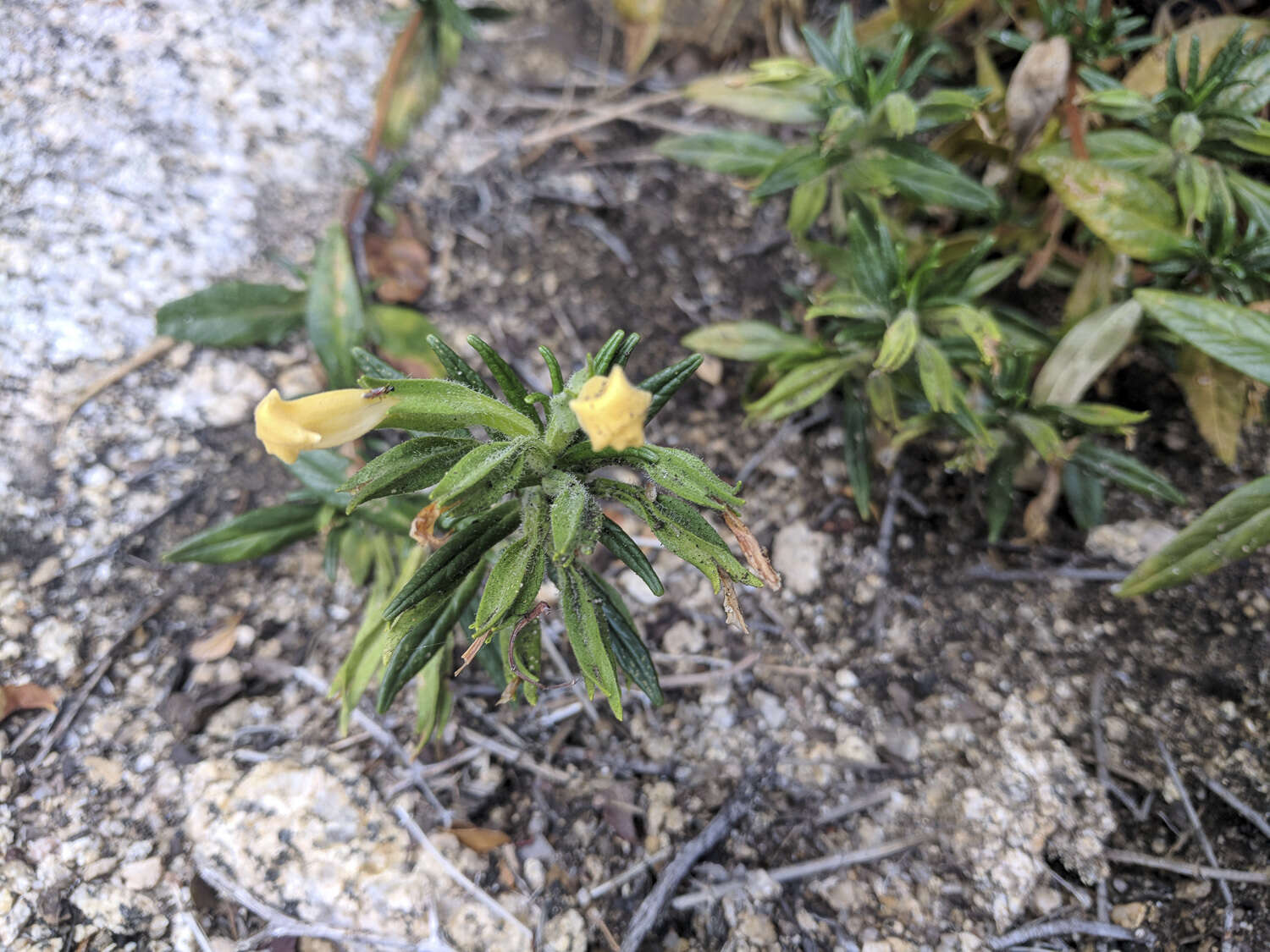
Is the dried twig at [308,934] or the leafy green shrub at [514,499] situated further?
the dried twig at [308,934]

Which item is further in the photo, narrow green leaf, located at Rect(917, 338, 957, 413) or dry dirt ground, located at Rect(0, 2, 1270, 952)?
narrow green leaf, located at Rect(917, 338, 957, 413)

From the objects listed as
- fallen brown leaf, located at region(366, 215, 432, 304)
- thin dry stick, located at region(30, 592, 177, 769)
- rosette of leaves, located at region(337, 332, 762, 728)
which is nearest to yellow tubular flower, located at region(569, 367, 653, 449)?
rosette of leaves, located at region(337, 332, 762, 728)

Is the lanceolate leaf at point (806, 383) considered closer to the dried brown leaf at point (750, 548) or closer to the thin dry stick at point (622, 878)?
the dried brown leaf at point (750, 548)

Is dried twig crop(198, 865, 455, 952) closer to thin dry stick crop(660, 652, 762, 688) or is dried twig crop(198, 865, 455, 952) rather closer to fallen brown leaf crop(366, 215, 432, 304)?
thin dry stick crop(660, 652, 762, 688)

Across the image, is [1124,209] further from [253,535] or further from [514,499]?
[253,535]

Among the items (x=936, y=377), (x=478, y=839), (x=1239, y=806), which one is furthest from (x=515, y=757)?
(x=1239, y=806)

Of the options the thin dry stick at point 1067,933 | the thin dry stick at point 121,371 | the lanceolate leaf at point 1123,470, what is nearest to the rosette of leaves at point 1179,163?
the lanceolate leaf at point 1123,470
